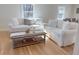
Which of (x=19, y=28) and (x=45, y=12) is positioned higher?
(x=45, y=12)

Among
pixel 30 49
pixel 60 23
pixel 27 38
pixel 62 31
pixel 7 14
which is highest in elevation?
pixel 7 14

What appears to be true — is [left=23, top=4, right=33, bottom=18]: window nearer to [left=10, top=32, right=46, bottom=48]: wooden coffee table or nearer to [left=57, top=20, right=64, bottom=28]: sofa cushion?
[left=10, top=32, right=46, bottom=48]: wooden coffee table

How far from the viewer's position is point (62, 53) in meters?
1.39

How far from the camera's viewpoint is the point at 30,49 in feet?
4.67

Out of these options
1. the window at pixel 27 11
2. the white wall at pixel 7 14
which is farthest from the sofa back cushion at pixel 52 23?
the white wall at pixel 7 14

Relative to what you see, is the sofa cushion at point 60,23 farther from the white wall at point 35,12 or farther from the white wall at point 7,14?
the white wall at point 7,14

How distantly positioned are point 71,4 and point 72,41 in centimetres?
47

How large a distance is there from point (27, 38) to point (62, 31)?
47 centimetres

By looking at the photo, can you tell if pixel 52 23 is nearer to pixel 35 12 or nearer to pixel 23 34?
pixel 35 12

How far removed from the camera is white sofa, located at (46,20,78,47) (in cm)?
141

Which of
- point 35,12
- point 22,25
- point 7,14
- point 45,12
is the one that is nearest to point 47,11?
point 45,12
